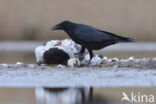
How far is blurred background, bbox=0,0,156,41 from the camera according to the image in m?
19.9

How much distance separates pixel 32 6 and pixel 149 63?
13355 millimetres

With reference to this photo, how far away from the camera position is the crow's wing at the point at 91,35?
29.6 feet

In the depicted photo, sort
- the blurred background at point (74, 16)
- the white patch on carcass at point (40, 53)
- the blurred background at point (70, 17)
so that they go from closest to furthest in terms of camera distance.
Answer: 1. the white patch on carcass at point (40, 53)
2. the blurred background at point (70, 17)
3. the blurred background at point (74, 16)

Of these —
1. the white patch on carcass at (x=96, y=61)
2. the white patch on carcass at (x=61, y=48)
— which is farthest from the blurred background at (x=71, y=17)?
the white patch on carcass at (x=96, y=61)

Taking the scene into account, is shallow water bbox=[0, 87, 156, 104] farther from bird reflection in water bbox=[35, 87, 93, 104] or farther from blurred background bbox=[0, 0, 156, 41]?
blurred background bbox=[0, 0, 156, 41]

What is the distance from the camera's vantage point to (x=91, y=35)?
29.9ft

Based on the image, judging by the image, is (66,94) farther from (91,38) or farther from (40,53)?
(40,53)

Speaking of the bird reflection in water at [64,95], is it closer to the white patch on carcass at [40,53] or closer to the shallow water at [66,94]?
the shallow water at [66,94]

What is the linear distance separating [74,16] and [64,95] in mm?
14832

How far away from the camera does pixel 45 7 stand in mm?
21984

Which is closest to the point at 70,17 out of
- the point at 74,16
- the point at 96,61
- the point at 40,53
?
the point at 74,16

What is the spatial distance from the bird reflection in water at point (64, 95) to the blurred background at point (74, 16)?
12608 millimetres

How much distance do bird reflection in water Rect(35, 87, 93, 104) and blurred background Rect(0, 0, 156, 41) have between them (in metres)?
12.6

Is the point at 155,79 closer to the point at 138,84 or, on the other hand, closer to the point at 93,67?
the point at 138,84
